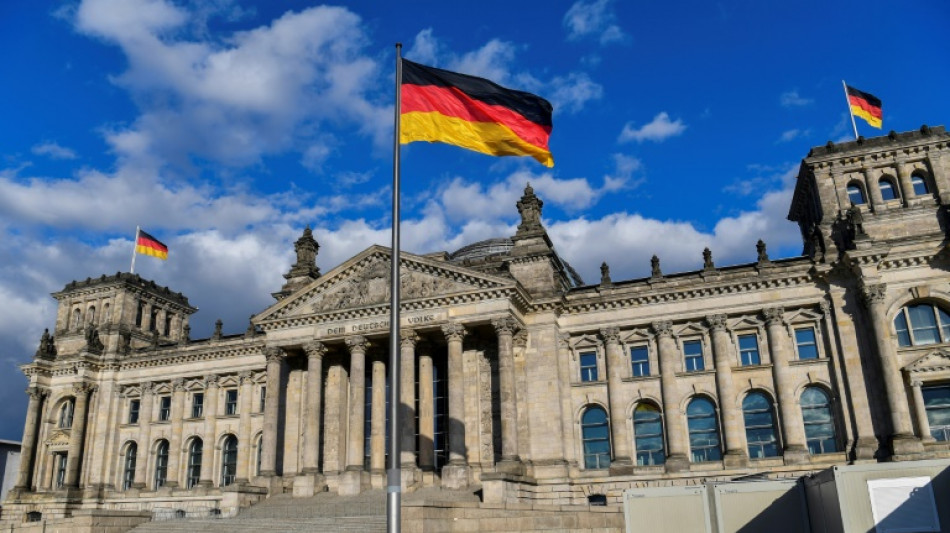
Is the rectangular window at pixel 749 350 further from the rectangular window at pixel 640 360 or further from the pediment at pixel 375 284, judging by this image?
the pediment at pixel 375 284

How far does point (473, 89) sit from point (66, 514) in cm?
4989

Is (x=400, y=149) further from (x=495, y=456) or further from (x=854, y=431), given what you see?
(x=854, y=431)

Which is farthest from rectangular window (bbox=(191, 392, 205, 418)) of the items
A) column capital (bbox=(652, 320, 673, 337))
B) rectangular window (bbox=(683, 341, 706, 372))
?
rectangular window (bbox=(683, 341, 706, 372))

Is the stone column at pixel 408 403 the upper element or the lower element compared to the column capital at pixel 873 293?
lower

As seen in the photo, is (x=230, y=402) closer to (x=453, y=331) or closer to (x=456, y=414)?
(x=453, y=331)

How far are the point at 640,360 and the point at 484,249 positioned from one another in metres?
17.7

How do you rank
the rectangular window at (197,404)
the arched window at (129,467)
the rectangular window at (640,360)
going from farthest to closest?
the arched window at (129,467)
the rectangular window at (197,404)
the rectangular window at (640,360)

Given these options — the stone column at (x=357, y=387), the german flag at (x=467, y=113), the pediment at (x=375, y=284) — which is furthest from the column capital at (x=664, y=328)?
the german flag at (x=467, y=113)

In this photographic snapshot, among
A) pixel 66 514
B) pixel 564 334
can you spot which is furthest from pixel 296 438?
pixel 66 514

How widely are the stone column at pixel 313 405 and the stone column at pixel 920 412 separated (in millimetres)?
31754

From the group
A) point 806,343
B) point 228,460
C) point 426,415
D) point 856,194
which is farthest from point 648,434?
point 228,460

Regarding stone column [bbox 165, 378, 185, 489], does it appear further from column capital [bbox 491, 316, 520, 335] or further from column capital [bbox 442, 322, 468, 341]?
column capital [bbox 491, 316, 520, 335]

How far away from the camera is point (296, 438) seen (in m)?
46.8

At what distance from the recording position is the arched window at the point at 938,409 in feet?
124
